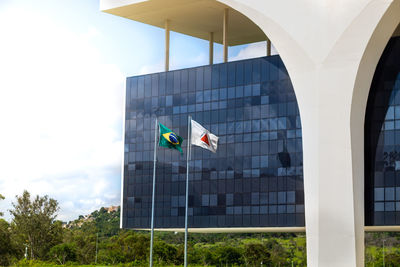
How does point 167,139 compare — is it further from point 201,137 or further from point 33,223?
point 33,223

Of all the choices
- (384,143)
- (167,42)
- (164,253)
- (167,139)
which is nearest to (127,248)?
(164,253)

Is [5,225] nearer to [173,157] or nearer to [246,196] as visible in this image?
[173,157]

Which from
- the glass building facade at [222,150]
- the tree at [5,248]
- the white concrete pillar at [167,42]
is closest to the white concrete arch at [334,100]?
the glass building facade at [222,150]

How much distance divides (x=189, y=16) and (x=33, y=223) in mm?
34812

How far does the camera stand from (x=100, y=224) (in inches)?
4058

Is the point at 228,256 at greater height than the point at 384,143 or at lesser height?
lesser

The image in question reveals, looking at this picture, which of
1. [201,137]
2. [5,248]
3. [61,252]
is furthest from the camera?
[61,252]

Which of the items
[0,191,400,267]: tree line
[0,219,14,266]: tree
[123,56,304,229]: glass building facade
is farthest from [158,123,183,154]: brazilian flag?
[0,219,14,266]: tree

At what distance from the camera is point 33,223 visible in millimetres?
72750

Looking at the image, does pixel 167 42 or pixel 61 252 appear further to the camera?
pixel 61 252

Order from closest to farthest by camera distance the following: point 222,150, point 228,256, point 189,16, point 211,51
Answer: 1. point 222,150
2. point 189,16
3. point 211,51
4. point 228,256

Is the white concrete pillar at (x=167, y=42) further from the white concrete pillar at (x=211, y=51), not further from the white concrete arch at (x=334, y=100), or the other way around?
the white concrete arch at (x=334, y=100)

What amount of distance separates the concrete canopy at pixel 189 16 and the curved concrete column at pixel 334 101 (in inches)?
377

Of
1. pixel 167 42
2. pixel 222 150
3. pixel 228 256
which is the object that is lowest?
pixel 228 256
